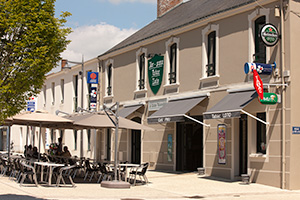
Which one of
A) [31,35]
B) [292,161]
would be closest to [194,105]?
[292,161]

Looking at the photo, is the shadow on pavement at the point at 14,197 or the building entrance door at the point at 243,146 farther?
the building entrance door at the point at 243,146

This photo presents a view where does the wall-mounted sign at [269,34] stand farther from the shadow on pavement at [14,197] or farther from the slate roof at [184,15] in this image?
the shadow on pavement at [14,197]

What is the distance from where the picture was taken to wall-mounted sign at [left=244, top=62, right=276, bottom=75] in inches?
650

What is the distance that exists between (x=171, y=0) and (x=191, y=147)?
11.3 meters

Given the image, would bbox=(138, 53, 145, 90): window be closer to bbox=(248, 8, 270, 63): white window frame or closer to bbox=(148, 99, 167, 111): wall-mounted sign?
bbox=(148, 99, 167, 111): wall-mounted sign

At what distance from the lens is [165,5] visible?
29.8 metres

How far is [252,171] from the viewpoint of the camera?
1728cm

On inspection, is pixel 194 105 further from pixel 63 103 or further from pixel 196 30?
pixel 63 103

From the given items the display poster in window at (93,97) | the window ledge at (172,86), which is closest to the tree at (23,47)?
the window ledge at (172,86)

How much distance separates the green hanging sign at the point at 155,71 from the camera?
23.6m

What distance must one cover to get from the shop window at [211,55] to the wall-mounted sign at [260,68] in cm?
337

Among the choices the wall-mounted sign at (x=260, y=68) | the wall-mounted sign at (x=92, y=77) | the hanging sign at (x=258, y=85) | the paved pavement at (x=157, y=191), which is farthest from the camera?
the wall-mounted sign at (x=92, y=77)

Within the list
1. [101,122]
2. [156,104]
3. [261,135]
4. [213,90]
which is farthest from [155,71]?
[261,135]

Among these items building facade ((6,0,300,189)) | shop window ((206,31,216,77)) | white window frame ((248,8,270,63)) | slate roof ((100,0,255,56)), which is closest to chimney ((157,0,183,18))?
building facade ((6,0,300,189))
